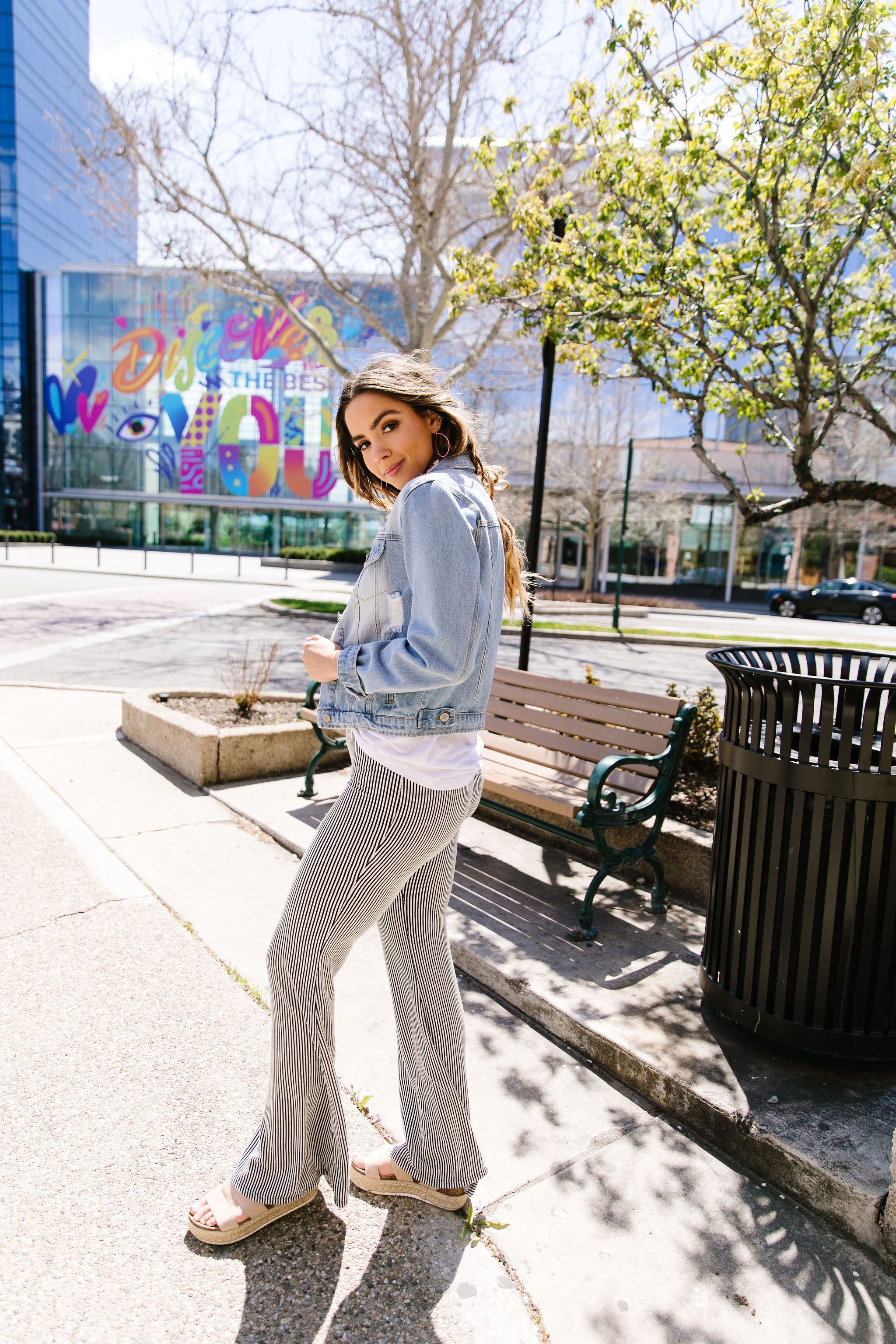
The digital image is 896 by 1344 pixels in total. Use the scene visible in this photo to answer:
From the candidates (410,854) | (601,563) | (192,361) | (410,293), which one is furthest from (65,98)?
(410,854)

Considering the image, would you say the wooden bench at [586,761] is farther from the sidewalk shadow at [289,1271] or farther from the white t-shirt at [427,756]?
the white t-shirt at [427,756]

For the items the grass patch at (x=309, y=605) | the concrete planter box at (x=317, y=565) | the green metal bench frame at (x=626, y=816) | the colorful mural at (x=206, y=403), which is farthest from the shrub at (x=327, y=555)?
the green metal bench frame at (x=626, y=816)

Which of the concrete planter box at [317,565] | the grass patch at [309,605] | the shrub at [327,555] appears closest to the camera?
the grass patch at [309,605]

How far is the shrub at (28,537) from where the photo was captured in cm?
4106

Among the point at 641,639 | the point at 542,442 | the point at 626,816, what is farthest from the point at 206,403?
the point at 626,816

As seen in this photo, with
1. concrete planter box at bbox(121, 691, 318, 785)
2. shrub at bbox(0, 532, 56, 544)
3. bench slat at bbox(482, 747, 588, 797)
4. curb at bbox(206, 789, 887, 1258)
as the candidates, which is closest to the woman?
curb at bbox(206, 789, 887, 1258)

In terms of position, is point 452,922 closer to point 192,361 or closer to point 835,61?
point 835,61

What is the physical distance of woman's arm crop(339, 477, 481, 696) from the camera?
5.80ft

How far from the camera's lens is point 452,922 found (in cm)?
385

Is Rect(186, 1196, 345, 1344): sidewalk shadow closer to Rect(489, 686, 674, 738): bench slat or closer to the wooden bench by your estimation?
the wooden bench

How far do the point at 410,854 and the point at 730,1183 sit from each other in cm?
140

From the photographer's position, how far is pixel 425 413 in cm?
199

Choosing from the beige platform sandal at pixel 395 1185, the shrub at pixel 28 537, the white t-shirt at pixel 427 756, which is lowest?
the beige platform sandal at pixel 395 1185

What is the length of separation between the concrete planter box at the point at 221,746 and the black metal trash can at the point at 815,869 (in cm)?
378
